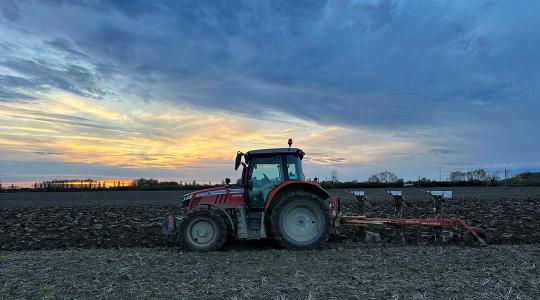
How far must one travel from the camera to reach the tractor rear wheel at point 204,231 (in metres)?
11.8

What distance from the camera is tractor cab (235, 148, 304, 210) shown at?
485 inches

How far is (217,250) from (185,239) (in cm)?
79

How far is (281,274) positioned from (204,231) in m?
3.57

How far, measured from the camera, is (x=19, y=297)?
24.7 ft

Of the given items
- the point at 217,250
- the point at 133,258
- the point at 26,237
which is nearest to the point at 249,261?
the point at 217,250

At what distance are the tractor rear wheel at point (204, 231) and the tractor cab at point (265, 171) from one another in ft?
3.09

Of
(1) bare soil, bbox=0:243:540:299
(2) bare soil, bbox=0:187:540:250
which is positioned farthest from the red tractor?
(2) bare soil, bbox=0:187:540:250

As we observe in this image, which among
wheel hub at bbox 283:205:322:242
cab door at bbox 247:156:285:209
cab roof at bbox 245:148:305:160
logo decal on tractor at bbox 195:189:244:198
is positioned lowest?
wheel hub at bbox 283:205:322:242

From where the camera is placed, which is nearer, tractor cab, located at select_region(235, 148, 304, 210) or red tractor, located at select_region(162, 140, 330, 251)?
red tractor, located at select_region(162, 140, 330, 251)

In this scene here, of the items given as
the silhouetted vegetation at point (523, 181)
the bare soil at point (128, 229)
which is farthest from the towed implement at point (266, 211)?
the silhouetted vegetation at point (523, 181)

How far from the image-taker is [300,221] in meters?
Answer: 12.0

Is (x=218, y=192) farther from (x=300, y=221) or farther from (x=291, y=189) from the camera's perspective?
(x=300, y=221)

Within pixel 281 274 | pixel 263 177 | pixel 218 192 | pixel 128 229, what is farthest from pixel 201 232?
pixel 128 229

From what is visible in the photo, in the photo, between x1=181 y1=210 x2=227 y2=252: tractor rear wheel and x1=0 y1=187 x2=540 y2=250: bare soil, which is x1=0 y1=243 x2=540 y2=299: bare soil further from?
x1=0 y1=187 x2=540 y2=250: bare soil
